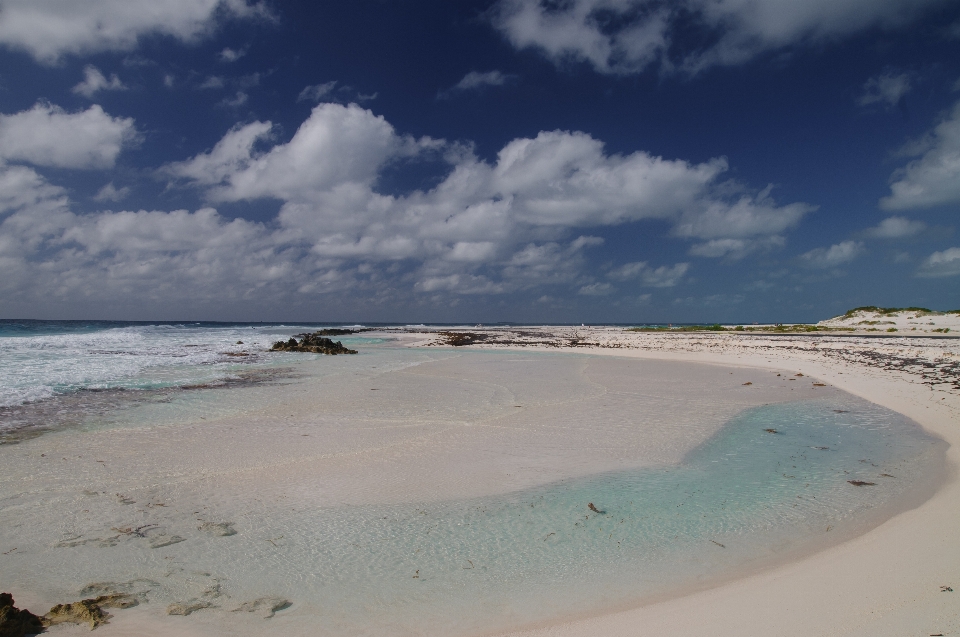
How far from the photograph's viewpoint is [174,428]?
11.0 m

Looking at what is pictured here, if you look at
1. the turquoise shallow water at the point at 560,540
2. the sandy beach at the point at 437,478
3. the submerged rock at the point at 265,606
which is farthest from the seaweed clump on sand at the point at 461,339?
the submerged rock at the point at 265,606

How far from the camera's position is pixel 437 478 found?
7.90 meters

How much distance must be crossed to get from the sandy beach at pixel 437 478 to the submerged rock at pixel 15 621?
23 centimetres

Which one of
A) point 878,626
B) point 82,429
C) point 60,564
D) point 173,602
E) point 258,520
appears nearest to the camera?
point 878,626

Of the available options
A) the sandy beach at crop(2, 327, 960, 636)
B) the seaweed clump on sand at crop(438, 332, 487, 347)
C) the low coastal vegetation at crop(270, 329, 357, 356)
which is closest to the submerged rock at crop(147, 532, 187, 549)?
the sandy beach at crop(2, 327, 960, 636)

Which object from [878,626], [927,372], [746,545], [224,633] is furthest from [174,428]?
[927,372]

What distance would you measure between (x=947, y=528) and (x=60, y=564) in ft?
32.9

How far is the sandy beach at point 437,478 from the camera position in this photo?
418 cm

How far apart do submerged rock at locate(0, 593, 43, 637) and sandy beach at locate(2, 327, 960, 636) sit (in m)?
0.23

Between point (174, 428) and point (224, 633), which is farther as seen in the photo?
point (174, 428)

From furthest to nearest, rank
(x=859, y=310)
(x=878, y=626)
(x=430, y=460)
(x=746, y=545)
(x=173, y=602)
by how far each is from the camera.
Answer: (x=859, y=310)
(x=430, y=460)
(x=746, y=545)
(x=173, y=602)
(x=878, y=626)

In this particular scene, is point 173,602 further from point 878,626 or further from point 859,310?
point 859,310

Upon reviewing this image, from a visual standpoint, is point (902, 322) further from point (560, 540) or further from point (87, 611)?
point (87, 611)

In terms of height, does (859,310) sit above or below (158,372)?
above
